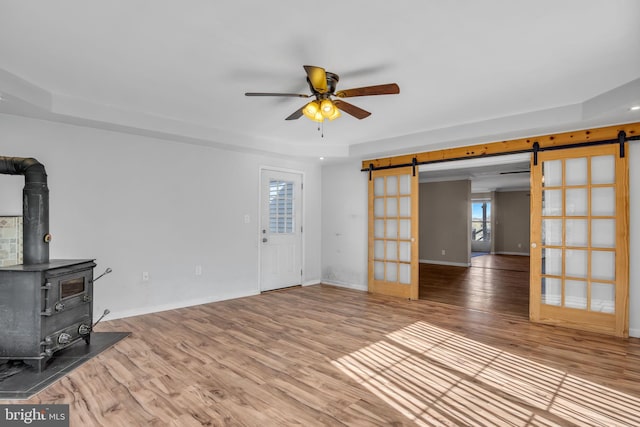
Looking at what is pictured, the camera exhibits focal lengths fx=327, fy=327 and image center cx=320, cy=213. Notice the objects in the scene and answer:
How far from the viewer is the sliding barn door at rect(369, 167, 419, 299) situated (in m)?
5.15

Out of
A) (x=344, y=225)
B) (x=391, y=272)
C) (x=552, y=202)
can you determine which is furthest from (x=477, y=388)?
(x=344, y=225)

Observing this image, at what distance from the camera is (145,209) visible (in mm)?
4215

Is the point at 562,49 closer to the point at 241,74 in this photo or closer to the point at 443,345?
the point at 241,74

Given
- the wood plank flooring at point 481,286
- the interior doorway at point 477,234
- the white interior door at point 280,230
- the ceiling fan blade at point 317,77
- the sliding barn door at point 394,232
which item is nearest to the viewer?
the ceiling fan blade at point 317,77

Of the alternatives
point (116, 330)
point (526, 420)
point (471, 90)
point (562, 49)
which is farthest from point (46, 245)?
point (562, 49)

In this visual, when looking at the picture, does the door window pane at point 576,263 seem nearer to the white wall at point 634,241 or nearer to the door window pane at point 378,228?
the white wall at point 634,241

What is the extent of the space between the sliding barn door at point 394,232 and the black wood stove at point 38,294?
404 centimetres

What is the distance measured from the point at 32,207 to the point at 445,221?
8576mm

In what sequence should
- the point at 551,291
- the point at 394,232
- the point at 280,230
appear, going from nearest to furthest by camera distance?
the point at 551,291 → the point at 394,232 → the point at 280,230

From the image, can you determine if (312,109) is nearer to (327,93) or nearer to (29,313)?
(327,93)

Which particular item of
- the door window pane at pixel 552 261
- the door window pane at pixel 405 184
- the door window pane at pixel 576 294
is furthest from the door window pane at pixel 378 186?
the door window pane at pixel 576 294
